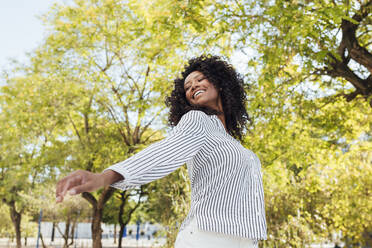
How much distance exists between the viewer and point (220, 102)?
2.07 meters

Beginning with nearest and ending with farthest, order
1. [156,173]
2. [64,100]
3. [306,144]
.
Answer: [156,173] → [306,144] → [64,100]

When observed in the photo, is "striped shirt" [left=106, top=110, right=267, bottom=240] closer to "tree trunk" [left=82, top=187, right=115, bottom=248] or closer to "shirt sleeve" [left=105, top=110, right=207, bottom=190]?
"shirt sleeve" [left=105, top=110, right=207, bottom=190]

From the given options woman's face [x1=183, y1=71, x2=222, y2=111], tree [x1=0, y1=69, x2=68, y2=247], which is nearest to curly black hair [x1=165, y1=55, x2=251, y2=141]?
woman's face [x1=183, y1=71, x2=222, y2=111]

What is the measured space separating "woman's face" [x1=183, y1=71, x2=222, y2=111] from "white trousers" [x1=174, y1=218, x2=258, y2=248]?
678 mm

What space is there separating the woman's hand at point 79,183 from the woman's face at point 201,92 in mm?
900

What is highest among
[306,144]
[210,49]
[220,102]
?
[210,49]

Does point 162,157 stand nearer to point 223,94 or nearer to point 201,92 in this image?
point 201,92

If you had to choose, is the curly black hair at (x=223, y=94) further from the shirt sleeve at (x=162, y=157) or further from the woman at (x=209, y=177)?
the shirt sleeve at (x=162, y=157)

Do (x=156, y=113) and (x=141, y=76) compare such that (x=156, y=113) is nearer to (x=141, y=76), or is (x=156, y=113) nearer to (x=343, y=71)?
(x=141, y=76)

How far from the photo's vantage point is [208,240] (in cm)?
144

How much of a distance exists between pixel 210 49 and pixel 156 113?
7807mm

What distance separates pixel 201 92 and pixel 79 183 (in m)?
1.02

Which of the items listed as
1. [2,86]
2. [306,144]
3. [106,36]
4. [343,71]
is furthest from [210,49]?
[2,86]

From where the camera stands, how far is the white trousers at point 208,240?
1.44m
